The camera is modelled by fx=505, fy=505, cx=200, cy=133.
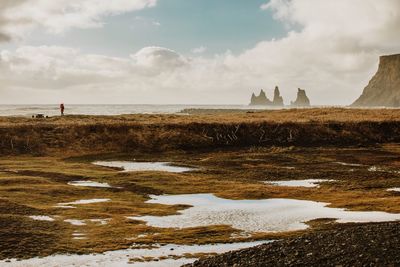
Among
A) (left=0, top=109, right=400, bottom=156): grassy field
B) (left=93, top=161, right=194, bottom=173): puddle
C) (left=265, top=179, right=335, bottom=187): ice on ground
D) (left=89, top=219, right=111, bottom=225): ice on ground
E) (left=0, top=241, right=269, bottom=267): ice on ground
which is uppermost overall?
(left=0, top=109, right=400, bottom=156): grassy field

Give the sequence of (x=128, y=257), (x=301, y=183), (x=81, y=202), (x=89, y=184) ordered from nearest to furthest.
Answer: (x=128, y=257)
(x=81, y=202)
(x=89, y=184)
(x=301, y=183)

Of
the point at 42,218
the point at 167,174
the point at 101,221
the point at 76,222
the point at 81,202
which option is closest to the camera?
the point at 76,222

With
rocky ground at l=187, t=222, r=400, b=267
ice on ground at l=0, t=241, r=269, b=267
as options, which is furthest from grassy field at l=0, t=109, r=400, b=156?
rocky ground at l=187, t=222, r=400, b=267

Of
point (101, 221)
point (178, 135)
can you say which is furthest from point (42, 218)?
point (178, 135)

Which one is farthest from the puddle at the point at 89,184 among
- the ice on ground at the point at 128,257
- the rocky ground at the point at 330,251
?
the rocky ground at the point at 330,251

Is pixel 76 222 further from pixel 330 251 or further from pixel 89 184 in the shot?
pixel 330 251

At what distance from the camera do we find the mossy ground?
113 feet

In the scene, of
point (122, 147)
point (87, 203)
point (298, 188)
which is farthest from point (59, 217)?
point (122, 147)

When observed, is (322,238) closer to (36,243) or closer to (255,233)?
(255,233)

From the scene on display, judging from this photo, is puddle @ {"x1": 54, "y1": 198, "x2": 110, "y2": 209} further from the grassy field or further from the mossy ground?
the grassy field

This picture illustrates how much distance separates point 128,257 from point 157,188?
83.2 ft

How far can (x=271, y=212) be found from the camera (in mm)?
44125

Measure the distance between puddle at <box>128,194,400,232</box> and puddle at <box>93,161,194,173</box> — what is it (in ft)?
65.9

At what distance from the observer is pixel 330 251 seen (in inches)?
1051
